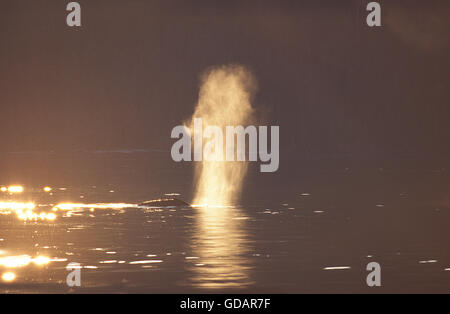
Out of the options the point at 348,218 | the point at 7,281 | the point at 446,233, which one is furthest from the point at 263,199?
the point at 7,281

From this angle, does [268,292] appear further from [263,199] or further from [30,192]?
A: [30,192]

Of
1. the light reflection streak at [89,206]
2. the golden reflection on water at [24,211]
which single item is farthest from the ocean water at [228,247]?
the golden reflection on water at [24,211]

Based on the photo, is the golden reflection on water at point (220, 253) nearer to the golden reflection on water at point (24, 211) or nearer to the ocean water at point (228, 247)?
the ocean water at point (228, 247)

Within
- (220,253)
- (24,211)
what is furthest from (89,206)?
(220,253)

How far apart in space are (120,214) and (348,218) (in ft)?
72.6

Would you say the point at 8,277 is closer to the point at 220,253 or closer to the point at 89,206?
the point at 220,253

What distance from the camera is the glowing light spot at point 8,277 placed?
53844 millimetres

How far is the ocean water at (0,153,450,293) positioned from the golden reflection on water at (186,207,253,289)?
0.07m

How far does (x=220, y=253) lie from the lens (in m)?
65.8

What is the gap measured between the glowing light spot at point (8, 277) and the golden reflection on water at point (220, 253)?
376 inches

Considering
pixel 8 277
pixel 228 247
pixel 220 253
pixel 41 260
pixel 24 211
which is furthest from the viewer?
pixel 24 211

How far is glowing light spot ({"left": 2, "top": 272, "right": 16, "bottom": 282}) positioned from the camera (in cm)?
5384

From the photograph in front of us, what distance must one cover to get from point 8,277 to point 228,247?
1900 cm
